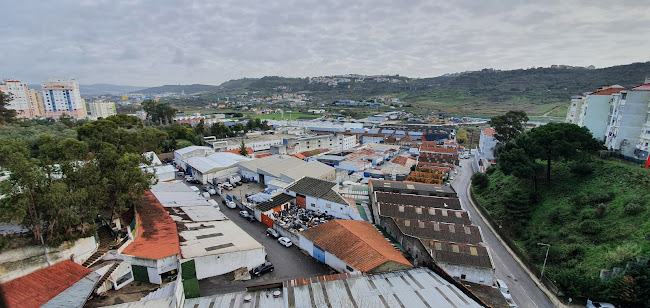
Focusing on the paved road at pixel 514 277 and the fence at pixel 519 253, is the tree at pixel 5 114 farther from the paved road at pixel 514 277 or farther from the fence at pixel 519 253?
the fence at pixel 519 253

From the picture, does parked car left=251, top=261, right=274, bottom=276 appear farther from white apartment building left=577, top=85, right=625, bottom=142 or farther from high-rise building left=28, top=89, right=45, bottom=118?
high-rise building left=28, top=89, right=45, bottom=118

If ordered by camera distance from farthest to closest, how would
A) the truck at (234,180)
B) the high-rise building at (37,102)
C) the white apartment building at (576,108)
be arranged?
the high-rise building at (37,102) → the white apartment building at (576,108) → the truck at (234,180)

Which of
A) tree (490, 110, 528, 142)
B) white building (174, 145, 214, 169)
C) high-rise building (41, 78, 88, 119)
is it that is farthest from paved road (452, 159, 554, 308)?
high-rise building (41, 78, 88, 119)

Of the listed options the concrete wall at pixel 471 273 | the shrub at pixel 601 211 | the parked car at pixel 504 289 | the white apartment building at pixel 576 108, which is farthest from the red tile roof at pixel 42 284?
the white apartment building at pixel 576 108

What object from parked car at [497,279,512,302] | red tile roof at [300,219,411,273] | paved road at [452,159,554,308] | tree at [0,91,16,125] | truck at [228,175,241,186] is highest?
tree at [0,91,16,125]

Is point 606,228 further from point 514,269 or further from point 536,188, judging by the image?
point 536,188

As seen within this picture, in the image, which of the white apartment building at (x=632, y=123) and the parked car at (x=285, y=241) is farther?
the white apartment building at (x=632, y=123)

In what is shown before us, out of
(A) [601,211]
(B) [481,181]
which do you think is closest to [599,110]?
(B) [481,181]
